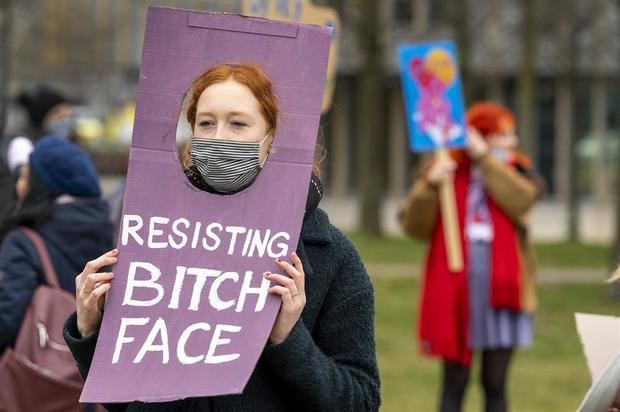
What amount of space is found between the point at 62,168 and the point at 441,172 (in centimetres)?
259

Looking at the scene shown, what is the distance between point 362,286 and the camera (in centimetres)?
326

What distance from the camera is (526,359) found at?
1181cm

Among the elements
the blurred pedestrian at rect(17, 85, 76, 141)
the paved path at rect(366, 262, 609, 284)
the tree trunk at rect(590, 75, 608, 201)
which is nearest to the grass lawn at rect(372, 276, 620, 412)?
the paved path at rect(366, 262, 609, 284)

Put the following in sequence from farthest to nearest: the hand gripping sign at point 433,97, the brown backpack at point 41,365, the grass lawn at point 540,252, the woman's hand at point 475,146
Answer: the grass lawn at point 540,252 < the hand gripping sign at point 433,97 < the woman's hand at point 475,146 < the brown backpack at point 41,365

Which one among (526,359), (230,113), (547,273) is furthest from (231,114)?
(547,273)

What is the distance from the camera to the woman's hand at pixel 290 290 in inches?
115

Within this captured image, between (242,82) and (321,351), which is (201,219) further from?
(321,351)

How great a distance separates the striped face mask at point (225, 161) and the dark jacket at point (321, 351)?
0.28 m

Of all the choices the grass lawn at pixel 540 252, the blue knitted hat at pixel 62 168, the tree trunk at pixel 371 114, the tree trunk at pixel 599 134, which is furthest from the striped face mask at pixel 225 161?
the tree trunk at pixel 599 134

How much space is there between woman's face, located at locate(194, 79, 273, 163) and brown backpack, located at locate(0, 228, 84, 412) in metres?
2.08

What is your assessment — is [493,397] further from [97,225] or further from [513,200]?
[97,225]

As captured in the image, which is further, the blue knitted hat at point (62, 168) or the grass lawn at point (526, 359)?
the grass lawn at point (526, 359)

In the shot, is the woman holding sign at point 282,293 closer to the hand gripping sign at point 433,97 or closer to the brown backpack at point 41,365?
the brown backpack at point 41,365

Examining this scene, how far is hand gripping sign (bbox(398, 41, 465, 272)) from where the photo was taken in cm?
767
